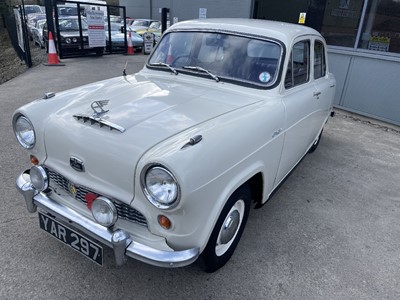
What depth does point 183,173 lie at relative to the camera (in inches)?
67.1

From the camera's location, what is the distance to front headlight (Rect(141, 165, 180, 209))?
1740 mm

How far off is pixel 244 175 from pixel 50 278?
1581mm

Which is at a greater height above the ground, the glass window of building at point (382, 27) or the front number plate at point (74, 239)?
the glass window of building at point (382, 27)

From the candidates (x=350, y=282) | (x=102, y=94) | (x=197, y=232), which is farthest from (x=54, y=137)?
(x=350, y=282)

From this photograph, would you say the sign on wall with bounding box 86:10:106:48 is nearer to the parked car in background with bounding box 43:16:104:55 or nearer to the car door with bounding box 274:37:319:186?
the parked car in background with bounding box 43:16:104:55

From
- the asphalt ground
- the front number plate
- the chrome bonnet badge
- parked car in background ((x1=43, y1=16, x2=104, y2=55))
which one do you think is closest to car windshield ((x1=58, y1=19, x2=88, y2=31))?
parked car in background ((x1=43, y1=16, x2=104, y2=55))

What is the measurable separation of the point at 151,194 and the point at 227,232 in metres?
0.83

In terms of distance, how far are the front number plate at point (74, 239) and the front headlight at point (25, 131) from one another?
21.5 inches

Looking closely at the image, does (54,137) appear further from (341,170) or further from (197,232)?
(341,170)

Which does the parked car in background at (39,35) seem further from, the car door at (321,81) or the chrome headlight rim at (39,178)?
the chrome headlight rim at (39,178)

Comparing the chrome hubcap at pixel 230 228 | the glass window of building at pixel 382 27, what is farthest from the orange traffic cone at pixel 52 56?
the chrome hubcap at pixel 230 228

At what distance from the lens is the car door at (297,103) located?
2893mm

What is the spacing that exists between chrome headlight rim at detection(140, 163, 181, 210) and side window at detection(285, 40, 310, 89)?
1.68 meters

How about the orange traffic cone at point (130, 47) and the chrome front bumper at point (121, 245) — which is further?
the orange traffic cone at point (130, 47)
